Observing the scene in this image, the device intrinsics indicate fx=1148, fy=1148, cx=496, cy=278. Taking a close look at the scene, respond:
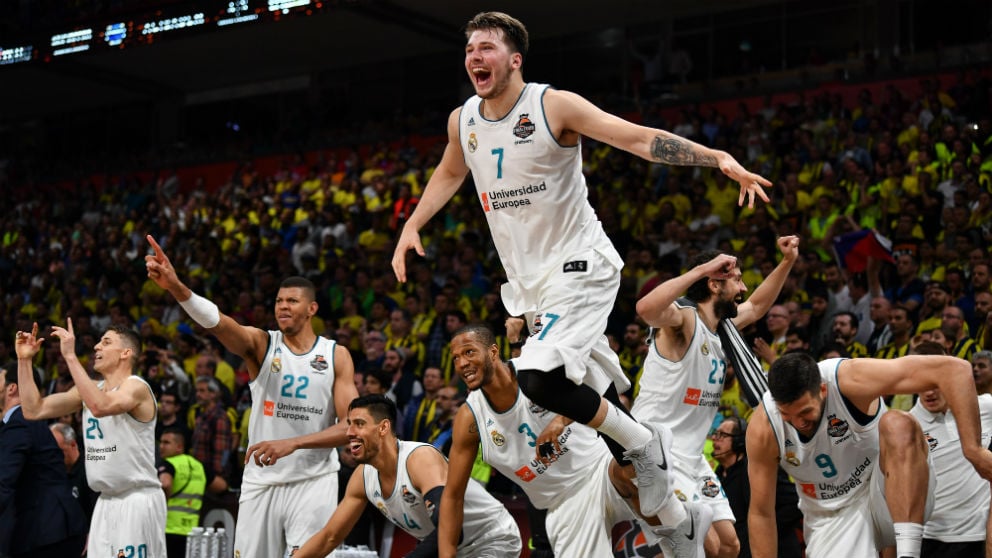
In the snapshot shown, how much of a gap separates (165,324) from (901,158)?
37.7 ft

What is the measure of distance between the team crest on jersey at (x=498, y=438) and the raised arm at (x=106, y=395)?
10.3ft

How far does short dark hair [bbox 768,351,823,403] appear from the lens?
606 cm

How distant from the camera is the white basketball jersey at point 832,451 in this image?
6328mm

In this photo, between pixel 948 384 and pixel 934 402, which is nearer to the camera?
pixel 948 384

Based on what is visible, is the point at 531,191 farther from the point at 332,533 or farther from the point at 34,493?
the point at 34,493

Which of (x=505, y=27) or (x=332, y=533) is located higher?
(x=505, y=27)

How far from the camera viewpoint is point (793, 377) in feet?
19.9

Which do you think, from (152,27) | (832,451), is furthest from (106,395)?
(152,27)

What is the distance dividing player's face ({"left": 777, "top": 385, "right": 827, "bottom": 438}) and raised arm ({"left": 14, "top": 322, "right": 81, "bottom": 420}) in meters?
Result: 5.66

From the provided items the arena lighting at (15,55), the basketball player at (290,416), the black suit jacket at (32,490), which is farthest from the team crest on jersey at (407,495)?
the arena lighting at (15,55)

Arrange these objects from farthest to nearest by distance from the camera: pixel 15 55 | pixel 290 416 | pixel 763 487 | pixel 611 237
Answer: pixel 15 55
pixel 611 237
pixel 290 416
pixel 763 487

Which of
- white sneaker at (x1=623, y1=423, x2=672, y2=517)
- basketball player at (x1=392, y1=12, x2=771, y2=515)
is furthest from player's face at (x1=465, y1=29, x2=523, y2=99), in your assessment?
white sneaker at (x1=623, y1=423, x2=672, y2=517)

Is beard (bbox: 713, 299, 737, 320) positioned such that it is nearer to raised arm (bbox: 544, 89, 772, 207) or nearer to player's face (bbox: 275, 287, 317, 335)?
raised arm (bbox: 544, 89, 772, 207)

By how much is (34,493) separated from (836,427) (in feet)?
21.1
